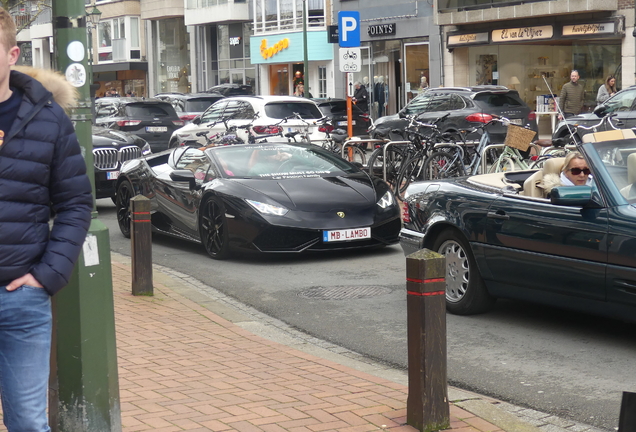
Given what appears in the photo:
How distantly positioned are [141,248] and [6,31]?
5606 millimetres

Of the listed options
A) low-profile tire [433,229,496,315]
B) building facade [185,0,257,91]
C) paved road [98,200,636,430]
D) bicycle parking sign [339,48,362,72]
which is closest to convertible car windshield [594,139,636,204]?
paved road [98,200,636,430]

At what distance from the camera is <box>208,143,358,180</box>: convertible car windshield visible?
1111cm

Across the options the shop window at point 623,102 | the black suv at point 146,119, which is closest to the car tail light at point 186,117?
the black suv at point 146,119

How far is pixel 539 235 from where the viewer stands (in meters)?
Answer: 6.91

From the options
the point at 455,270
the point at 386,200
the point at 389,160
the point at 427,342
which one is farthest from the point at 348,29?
the point at 427,342

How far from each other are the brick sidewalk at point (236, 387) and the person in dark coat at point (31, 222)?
154 centimetres

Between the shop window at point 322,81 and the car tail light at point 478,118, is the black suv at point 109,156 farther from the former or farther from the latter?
the shop window at point 322,81

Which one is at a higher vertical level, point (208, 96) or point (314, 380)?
point (208, 96)

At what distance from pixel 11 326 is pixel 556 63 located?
3180 centimetres

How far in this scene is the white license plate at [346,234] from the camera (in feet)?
34.1

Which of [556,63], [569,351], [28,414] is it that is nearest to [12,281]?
[28,414]

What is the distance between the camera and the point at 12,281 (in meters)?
3.21

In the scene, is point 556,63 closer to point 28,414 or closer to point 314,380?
point 314,380

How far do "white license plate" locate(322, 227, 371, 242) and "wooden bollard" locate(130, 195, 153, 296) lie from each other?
2200 millimetres
